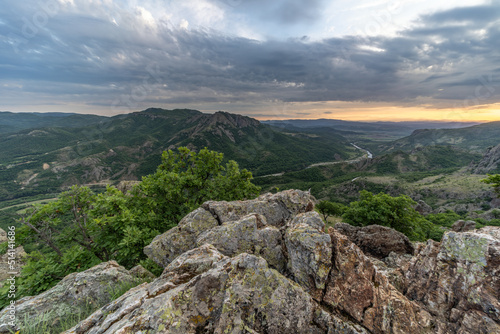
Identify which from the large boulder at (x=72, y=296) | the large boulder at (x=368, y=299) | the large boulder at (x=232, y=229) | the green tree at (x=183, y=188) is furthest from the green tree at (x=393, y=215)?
the large boulder at (x=72, y=296)

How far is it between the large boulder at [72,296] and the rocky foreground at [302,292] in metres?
0.05

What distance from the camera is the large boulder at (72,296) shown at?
30.8ft

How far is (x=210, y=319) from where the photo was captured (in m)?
6.79

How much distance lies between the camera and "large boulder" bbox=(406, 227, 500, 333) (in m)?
7.43

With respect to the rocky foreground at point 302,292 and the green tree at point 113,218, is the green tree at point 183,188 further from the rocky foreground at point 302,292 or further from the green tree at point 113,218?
the rocky foreground at point 302,292

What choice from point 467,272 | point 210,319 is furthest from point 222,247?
point 467,272

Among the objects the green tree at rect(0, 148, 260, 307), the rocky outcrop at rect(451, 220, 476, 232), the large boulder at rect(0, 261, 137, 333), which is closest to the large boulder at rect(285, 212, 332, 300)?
the large boulder at rect(0, 261, 137, 333)

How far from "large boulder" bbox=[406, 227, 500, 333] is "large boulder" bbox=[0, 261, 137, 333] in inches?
616

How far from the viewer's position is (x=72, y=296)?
10.5 meters

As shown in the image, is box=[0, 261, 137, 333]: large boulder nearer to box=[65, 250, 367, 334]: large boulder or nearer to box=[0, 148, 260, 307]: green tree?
box=[0, 148, 260, 307]: green tree

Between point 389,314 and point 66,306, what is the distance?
15.8 m

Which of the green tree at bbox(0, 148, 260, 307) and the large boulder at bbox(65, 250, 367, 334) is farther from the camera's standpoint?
the green tree at bbox(0, 148, 260, 307)

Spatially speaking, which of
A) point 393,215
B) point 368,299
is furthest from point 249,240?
point 393,215

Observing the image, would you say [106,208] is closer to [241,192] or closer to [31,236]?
[31,236]
